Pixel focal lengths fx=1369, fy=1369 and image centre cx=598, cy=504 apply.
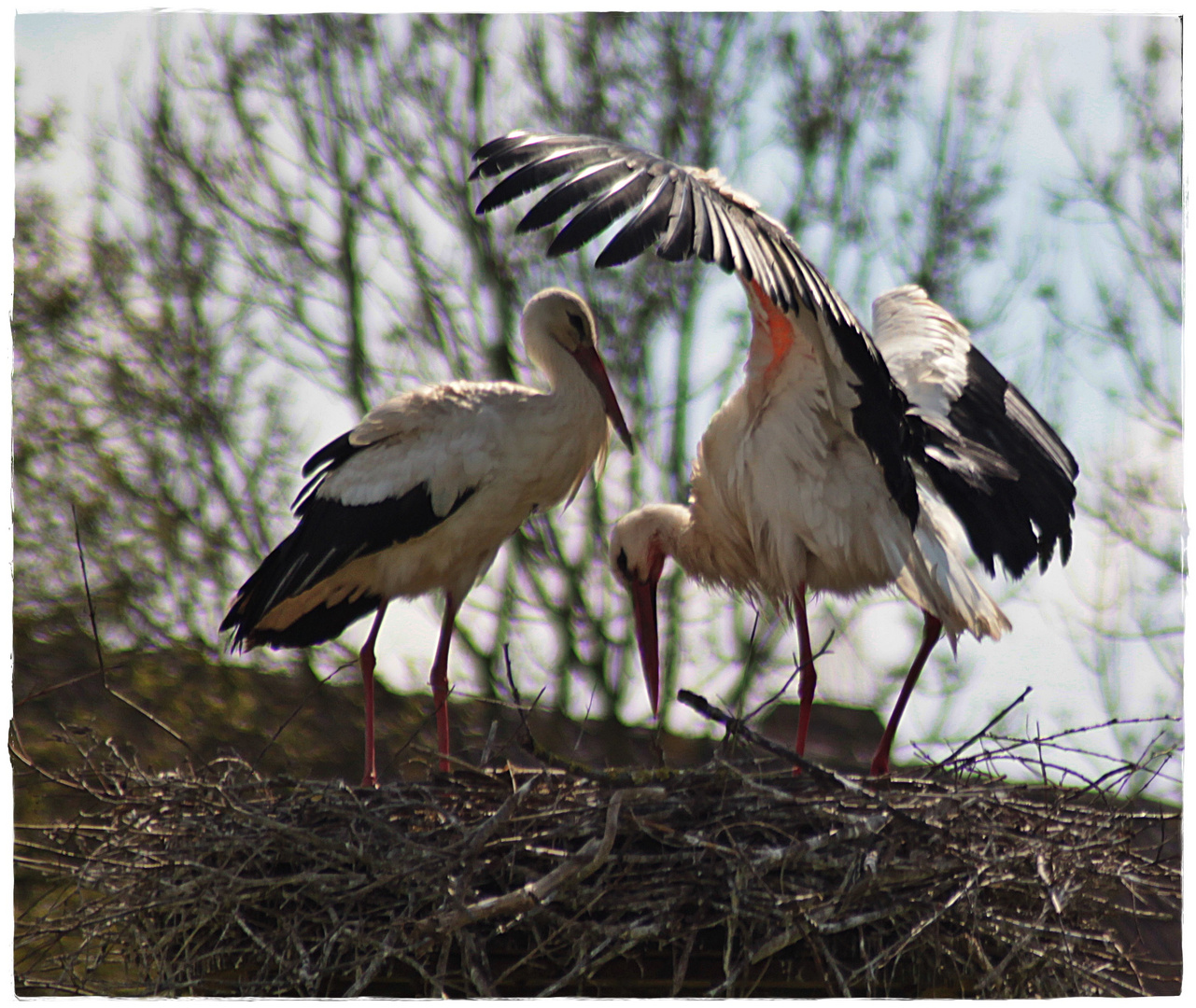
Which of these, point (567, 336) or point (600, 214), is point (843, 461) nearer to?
point (567, 336)

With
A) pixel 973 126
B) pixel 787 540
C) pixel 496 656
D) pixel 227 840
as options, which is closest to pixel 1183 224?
pixel 787 540

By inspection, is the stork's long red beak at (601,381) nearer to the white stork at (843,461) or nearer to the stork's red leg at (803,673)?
the white stork at (843,461)

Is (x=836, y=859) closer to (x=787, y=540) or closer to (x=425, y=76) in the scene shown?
(x=787, y=540)

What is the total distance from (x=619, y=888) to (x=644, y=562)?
5.30ft

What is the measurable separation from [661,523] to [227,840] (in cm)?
163

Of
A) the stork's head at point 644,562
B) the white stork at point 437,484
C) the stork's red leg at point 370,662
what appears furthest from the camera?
the stork's head at point 644,562

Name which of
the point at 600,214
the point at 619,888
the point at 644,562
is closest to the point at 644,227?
the point at 600,214

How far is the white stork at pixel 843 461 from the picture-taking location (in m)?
2.35

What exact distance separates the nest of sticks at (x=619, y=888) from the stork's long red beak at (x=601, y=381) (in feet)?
3.76

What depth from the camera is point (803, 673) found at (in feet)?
10.8

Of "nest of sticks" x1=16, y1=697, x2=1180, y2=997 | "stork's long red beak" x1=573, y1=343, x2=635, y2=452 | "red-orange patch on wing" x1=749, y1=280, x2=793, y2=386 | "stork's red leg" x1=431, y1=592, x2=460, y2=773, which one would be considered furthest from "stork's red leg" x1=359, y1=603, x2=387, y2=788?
"red-orange patch on wing" x1=749, y1=280, x2=793, y2=386

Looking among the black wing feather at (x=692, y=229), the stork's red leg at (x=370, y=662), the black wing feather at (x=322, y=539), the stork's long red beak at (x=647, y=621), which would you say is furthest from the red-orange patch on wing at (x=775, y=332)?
the stork's red leg at (x=370, y=662)

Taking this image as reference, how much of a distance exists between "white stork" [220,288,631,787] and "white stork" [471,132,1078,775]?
38cm

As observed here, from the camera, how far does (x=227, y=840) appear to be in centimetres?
242
